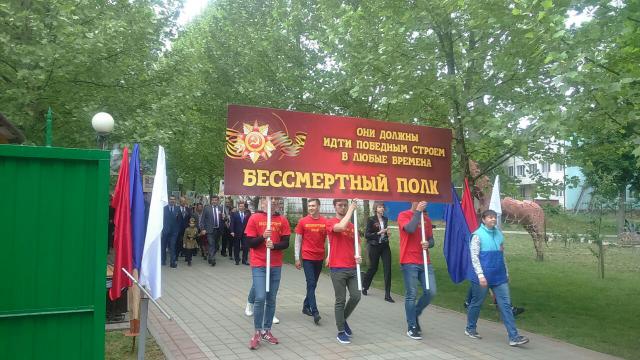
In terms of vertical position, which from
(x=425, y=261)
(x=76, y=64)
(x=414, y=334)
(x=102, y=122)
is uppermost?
(x=76, y=64)

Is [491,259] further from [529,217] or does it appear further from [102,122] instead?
[529,217]

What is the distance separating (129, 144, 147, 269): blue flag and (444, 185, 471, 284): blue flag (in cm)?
504

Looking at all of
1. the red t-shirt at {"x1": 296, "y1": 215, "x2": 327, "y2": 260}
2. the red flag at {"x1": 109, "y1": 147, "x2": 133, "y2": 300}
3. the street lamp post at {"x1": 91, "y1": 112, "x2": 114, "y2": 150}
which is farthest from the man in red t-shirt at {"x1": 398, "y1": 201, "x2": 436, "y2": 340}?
the street lamp post at {"x1": 91, "y1": 112, "x2": 114, "y2": 150}

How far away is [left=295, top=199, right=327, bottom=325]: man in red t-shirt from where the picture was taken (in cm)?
848

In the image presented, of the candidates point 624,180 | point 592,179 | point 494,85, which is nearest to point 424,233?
point 494,85

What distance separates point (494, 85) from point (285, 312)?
5.92m

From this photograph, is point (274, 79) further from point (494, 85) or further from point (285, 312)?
point (285, 312)

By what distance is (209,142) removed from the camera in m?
23.3

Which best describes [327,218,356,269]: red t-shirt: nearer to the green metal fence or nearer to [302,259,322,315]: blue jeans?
[302,259,322,315]: blue jeans

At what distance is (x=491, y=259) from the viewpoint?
7.61 metres

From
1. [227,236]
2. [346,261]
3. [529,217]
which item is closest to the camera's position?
[346,261]

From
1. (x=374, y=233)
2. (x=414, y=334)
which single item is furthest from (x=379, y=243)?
(x=414, y=334)

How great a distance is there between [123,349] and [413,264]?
164 inches

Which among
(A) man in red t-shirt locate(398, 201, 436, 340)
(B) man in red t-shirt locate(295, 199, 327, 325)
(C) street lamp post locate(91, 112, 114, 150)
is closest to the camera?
(A) man in red t-shirt locate(398, 201, 436, 340)
